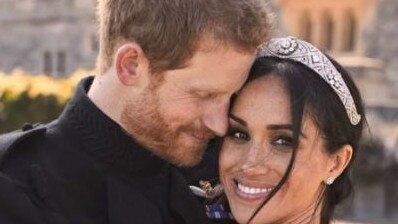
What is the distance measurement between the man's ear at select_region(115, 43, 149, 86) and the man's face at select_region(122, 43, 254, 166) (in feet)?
0.11

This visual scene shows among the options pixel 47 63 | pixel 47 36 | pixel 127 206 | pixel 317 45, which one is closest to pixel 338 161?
pixel 127 206

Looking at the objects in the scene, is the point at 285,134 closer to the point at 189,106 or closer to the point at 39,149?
the point at 189,106

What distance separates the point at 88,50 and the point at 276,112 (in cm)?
1724

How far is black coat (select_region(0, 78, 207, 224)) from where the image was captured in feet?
7.30

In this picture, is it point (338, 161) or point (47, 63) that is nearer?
point (338, 161)

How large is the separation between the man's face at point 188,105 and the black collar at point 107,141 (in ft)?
0.08

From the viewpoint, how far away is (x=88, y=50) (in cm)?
1944

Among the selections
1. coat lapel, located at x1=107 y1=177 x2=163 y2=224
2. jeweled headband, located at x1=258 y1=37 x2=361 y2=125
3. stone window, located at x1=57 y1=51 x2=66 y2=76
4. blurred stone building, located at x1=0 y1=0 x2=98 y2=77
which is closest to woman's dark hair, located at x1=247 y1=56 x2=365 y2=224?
jeweled headband, located at x1=258 y1=37 x2=361 y2=125

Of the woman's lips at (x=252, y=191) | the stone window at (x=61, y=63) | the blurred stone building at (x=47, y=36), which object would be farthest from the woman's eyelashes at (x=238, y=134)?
the stone window at (x=61, y=63)

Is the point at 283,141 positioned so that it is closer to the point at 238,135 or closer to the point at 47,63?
the point at 238,135

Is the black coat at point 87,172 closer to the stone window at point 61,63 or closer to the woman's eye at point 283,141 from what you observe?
the woman's eye at point 283,141

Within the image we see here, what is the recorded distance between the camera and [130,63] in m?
2.27

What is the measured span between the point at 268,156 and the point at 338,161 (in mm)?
197

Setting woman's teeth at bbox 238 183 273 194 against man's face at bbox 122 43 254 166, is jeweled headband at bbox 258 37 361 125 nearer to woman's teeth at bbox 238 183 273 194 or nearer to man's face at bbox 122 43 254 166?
man's face at bbox 122 43 254 166
